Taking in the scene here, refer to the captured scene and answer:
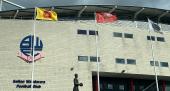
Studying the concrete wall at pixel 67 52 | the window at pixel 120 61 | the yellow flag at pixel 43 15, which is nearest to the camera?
the yellow flag at pixel 43 15

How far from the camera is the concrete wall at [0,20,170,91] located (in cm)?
5522

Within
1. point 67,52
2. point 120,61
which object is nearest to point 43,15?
point 67,52

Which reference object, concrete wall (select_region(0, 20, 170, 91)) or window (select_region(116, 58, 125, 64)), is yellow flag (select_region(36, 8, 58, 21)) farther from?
window (select_region(116, 58, 125, 64))

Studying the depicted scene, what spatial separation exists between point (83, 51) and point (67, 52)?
7.78 ft

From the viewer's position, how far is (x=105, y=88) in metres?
60.2

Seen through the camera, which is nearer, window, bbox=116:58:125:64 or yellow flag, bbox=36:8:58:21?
yellow flag, bbox=36:8:58:21

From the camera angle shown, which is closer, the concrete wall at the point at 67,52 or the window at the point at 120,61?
the concrete wall at the point at 67,52

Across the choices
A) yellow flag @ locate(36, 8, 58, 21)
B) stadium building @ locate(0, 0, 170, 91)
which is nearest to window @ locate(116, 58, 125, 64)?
stadium building @ locate(0, 0, 170, 91)

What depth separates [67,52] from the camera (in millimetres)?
57562

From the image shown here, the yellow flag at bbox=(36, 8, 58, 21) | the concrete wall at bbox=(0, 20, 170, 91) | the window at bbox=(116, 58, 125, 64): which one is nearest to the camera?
the yellow flag at bbox=(36, 8, 58, 21)

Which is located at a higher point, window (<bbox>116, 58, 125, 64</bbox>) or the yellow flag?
the yellow flag

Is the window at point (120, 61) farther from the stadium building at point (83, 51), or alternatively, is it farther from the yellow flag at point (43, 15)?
the yellow flag at point (43, 15)

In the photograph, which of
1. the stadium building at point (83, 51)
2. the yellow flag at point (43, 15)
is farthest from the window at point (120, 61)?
the yellow flag at point (43, 15)

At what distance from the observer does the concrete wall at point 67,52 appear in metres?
55.2
